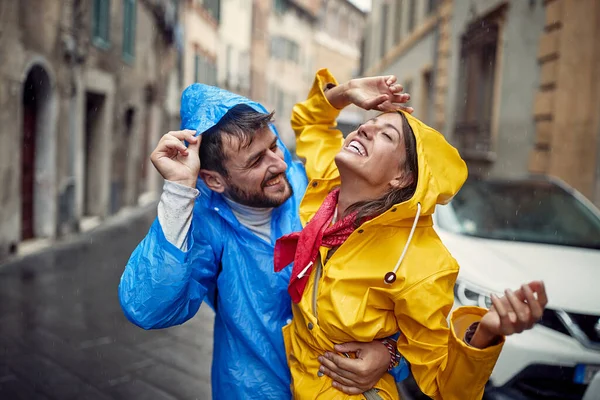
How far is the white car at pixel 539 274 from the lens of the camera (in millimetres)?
3107

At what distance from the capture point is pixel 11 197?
748 centimetres

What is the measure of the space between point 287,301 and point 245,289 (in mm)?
147

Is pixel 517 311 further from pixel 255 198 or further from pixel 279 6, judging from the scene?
pixel 279 6

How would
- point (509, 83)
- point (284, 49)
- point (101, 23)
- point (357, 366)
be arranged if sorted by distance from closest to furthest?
point (357, 366) < point (509, 83) < point (101, 23) < point (284, 49)

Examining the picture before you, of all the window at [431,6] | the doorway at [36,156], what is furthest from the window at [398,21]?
the doorway at [36,156]

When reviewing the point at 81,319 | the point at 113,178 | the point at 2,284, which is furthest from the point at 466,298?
the point at 113,178

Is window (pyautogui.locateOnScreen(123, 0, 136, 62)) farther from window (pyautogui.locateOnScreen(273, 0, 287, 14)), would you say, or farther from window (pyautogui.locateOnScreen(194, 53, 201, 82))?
window (pyautogui.locateOnScreen(273, 0, 287, 14))

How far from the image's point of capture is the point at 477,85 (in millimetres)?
12398

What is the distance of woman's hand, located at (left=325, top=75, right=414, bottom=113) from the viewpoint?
1710mm

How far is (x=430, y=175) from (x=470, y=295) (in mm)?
2026

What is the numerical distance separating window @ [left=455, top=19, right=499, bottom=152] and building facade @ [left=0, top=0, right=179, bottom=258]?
7.68 meters

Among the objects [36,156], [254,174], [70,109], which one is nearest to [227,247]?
[254,174]

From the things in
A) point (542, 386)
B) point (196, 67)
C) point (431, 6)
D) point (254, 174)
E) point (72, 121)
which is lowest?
point (542, 386)

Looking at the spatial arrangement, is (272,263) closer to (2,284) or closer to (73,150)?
(2,284)
